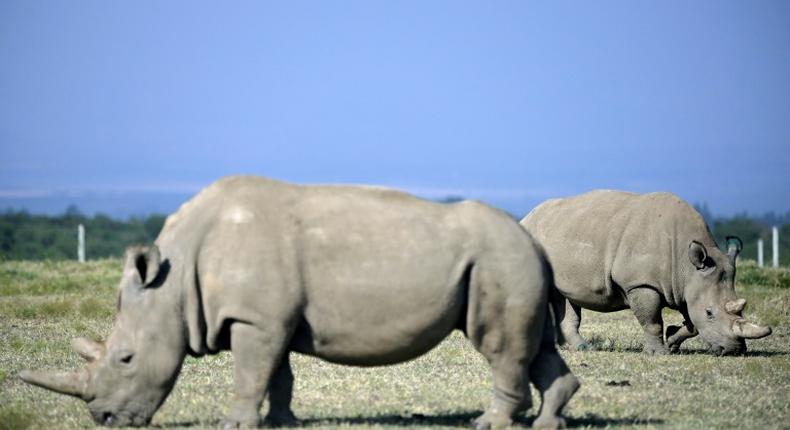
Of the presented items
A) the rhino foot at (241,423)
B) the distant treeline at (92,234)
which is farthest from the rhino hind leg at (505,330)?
the distant treeline at (92,234)

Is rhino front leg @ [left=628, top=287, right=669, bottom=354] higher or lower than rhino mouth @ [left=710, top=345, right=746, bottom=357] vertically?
higher

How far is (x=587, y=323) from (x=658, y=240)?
4231 mm

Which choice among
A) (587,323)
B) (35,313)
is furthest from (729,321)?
(35,313)

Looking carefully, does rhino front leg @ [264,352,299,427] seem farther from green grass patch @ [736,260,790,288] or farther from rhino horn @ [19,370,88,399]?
green grass patch @ [736,260,790,288]

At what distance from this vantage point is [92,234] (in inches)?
2709

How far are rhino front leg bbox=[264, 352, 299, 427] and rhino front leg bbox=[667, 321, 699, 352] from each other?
7138 millimetres

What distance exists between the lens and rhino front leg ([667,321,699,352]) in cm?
1608

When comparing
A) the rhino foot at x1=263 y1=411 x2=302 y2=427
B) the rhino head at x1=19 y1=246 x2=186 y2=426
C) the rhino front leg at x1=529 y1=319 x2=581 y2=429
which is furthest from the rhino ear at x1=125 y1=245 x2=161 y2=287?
the rhino front leg at x1=529 y1=319 x2=581 y2=429

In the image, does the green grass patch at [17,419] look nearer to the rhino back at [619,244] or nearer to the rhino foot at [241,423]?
the rhino foot at [241,423]

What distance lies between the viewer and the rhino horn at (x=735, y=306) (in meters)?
15.4

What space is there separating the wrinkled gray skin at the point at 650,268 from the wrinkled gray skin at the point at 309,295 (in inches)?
241

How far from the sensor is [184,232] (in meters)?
9.83

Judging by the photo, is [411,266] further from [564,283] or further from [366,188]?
[564,283]

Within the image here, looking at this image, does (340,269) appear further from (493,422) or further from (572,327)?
(572,327)
